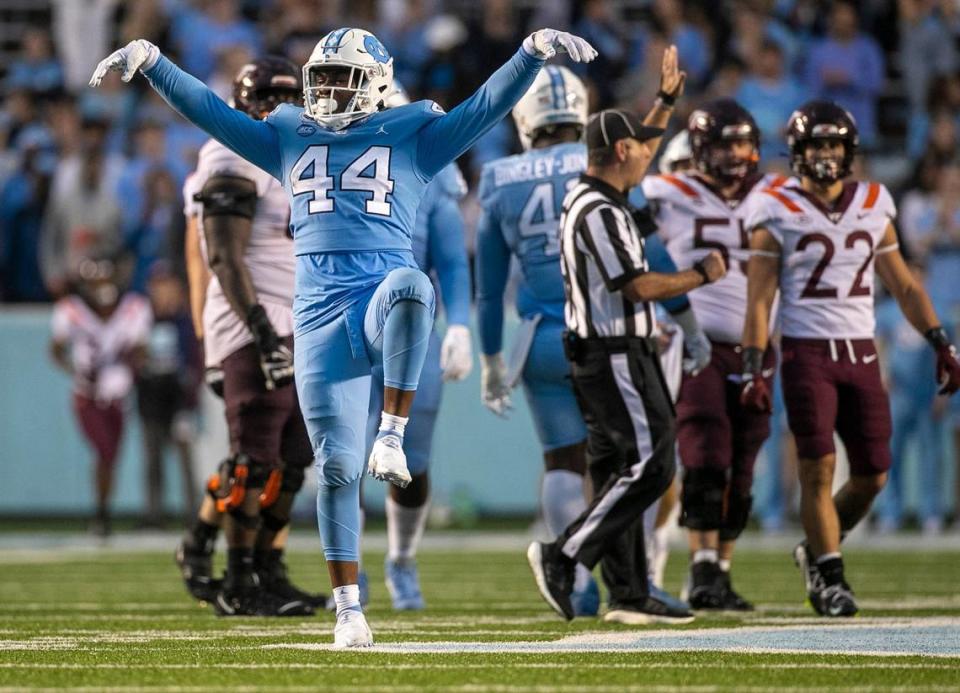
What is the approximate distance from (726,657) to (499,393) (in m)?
2.60

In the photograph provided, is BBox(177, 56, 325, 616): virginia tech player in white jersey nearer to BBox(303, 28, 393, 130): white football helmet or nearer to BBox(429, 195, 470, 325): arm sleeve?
BBox(429, 195, 470, 325): arm sleeve

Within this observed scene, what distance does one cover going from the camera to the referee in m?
6.91

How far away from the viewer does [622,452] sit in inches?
275

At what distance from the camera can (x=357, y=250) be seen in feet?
20.0

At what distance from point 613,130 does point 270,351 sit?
5.09ft

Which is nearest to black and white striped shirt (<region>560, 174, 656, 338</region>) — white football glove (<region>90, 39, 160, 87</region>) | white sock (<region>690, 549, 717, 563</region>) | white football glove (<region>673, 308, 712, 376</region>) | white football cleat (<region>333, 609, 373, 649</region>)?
white football glove (<region>673, 308, 712, 376</region>)

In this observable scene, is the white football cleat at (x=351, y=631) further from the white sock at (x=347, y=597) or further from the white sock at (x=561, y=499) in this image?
the white sock at (x=561, y=499)

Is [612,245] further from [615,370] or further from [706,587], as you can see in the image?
[706,587]

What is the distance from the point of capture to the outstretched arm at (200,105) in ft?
20.2

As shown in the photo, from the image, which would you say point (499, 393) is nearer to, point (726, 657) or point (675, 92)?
point (675, 92)

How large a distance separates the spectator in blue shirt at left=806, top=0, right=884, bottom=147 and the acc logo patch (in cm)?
987

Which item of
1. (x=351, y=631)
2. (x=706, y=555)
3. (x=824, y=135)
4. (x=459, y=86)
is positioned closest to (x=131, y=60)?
(x=351, y=631)

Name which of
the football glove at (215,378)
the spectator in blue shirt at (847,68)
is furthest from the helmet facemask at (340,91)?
the spectator in blue shirt at (847,68)

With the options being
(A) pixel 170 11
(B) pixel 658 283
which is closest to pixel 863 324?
(B) pixel 658 283
